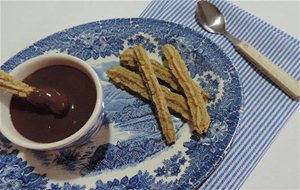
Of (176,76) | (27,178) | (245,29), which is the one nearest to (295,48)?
(245,29)

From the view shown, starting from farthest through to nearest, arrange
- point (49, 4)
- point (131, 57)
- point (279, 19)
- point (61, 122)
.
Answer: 1. point (49, 4)
2. point (279, 19)
3. point (131, 57)
4. point (61, 122)

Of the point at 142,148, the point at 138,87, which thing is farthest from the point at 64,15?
the point at 142,148

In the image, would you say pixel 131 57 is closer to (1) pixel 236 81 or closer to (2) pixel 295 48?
(1) pixel 236 81

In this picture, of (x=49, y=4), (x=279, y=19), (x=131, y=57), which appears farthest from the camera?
(x=49, y=4)

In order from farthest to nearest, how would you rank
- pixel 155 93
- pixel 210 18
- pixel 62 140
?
pixel 210 18 → pixel 155 93 → pixel 62 140

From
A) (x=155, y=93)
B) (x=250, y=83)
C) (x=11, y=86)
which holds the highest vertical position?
(x=250, y=83)

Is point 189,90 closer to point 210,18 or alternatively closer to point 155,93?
point 155,93

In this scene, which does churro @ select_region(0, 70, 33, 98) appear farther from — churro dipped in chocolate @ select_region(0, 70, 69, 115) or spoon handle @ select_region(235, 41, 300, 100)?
spoon handle @ select_region(235, 41, 300, 100)

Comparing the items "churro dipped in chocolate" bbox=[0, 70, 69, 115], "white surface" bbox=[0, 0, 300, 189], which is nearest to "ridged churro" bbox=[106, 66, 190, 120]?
"churro dipped in chocolate" bbox=[0, 70, 69, 115]
